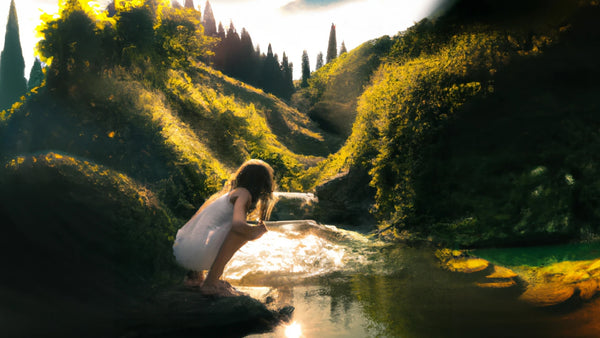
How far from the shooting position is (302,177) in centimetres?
1744

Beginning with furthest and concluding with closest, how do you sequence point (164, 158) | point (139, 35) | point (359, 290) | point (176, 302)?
point (139, 35), point (164, 158), point (359, 290), point (176, 302)

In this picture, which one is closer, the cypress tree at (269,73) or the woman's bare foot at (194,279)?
the woman's bare foot at (194,279)

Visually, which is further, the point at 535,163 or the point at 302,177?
the point at 302,177

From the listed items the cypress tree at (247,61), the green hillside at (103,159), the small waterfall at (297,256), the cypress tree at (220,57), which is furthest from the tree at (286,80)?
the small waterfall at (297,256)

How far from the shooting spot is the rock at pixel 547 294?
3.59 meters

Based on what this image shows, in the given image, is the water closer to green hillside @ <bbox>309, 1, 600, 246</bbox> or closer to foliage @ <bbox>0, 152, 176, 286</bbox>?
green hillside @ <bbox>309, 1, 600, 246</bbox>

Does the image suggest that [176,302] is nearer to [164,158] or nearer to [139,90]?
[164,158]

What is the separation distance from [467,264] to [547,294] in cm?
122

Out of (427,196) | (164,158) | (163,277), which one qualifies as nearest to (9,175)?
(163,277)

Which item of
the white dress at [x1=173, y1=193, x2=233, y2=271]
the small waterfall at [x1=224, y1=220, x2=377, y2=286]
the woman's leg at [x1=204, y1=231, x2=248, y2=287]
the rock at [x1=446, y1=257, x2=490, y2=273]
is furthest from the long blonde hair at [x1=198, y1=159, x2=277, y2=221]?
the rock at [x1=446, y1=257, x2=490, y2=273]

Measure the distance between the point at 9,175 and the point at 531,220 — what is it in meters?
6.04

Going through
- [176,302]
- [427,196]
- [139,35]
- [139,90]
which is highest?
[139,35]

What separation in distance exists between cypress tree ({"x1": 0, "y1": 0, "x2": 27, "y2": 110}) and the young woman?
120ft

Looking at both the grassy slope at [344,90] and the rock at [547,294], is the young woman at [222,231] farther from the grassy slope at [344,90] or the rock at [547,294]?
the grassy slope at [344,90]
